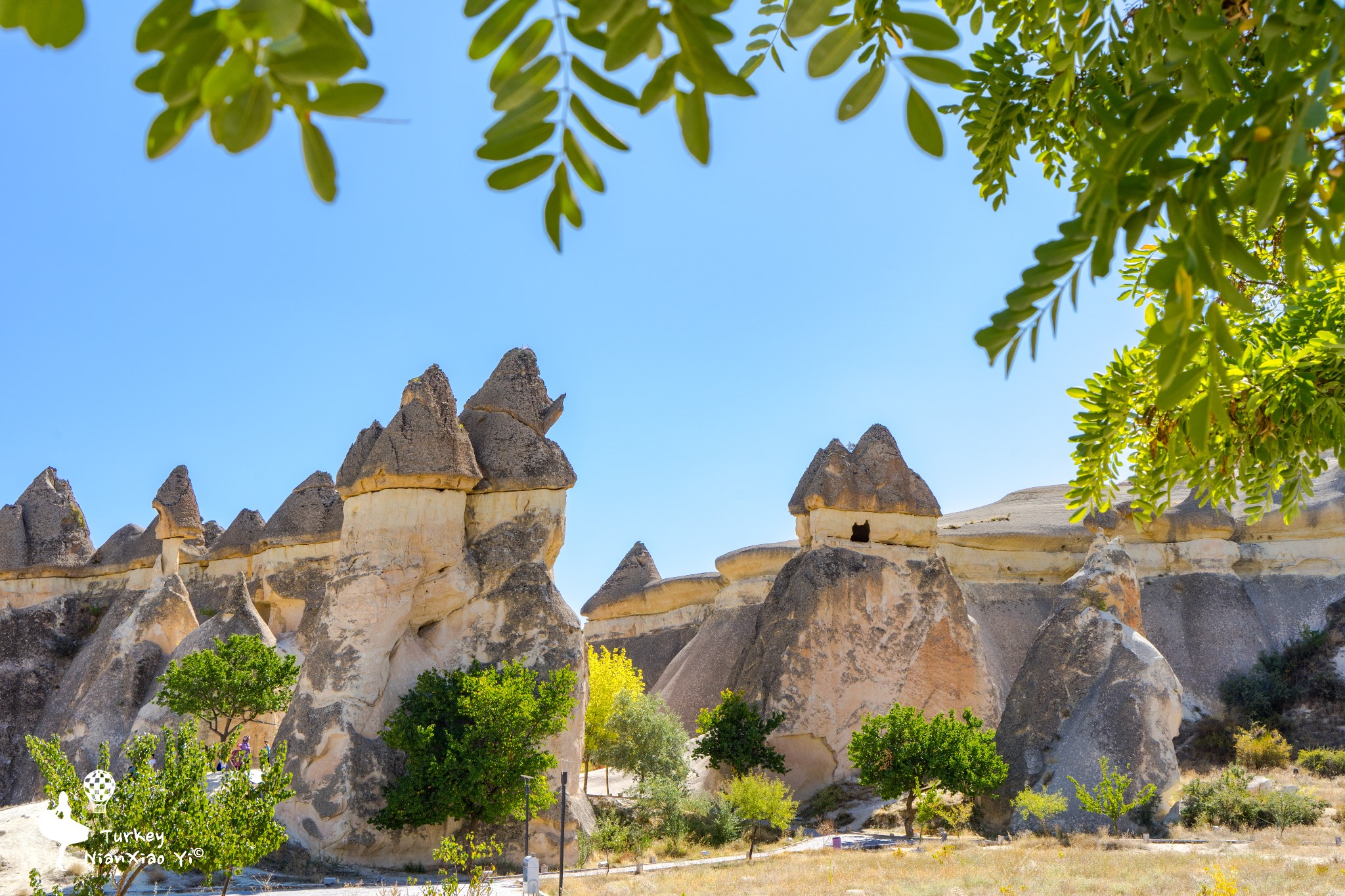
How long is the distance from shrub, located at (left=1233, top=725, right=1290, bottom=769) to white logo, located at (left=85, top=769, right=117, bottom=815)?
776 inches

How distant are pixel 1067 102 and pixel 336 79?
11.2ft

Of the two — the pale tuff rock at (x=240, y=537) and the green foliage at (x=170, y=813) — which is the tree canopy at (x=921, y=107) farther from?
the pale tuff rock at (x=240, y=537)

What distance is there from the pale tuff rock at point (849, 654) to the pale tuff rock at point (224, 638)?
881 cm

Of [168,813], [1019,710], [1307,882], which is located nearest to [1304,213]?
[168,813]

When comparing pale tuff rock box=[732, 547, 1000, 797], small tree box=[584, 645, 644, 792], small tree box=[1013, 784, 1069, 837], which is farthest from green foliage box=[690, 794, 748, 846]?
small tree box=[1013, 784, 1069, 837]

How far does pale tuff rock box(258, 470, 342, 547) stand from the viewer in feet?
74.9

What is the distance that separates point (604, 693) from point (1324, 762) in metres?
14.0

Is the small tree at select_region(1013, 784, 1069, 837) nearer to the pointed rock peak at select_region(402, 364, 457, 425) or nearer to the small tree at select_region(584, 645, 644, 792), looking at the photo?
the small tree at select_region(584, 645, 644, 792)

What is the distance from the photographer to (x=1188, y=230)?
1481mm

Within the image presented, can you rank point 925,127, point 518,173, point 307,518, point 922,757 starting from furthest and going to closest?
point 307,518
point 922,757
point 925,127
point 518,173

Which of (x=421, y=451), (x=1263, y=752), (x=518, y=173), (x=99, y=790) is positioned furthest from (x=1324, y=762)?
(x=518, y=173)

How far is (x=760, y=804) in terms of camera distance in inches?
596

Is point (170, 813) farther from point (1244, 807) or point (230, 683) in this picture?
point (1244, 807)

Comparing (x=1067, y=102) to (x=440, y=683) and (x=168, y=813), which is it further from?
(x=440, y=683)
